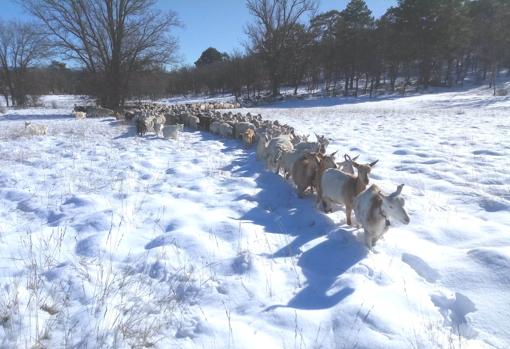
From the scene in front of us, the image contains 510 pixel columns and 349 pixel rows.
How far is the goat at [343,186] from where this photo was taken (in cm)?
526

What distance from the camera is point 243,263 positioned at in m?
4.09

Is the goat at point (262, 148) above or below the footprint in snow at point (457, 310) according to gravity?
above

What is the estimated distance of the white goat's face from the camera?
4172mm

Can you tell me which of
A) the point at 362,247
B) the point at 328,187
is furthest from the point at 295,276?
the point at 328,187

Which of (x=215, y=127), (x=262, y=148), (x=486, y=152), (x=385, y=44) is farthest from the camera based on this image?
(x=385, y=44)

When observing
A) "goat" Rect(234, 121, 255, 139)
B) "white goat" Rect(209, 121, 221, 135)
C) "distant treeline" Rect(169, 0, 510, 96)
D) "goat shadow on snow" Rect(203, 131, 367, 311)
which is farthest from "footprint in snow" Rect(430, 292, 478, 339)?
Result: "distant treeline" Rect(169, 0, 510, 96)

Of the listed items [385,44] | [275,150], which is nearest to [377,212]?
[275,150]

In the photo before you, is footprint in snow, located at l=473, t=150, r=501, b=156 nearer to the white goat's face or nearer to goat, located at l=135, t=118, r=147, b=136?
the white goat's face

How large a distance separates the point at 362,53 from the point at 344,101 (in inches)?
325

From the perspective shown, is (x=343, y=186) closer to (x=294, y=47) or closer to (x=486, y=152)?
(x=486, y=152)

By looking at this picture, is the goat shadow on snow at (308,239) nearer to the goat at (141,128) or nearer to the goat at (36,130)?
the goat at (141,128)

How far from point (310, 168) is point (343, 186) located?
3.98ft

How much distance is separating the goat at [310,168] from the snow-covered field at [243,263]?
0.96 ft

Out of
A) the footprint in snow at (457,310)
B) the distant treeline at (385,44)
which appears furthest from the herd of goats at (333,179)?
the distant treeline at (385,44)
